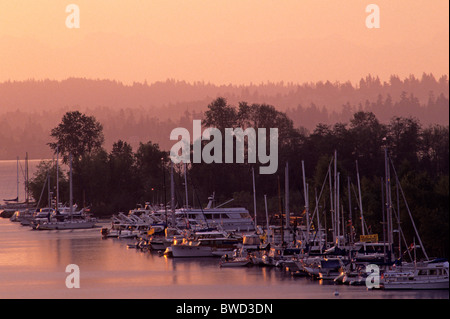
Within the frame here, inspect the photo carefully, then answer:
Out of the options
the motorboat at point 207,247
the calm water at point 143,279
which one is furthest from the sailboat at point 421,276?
the motorboat at point 207,247

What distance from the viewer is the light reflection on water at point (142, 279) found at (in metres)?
57.7

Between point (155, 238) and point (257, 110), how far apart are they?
68.9m

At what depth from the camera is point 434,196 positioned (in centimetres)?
7012

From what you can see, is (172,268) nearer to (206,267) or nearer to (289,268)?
(206,267)

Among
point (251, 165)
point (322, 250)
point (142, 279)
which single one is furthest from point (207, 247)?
point (251, 165)

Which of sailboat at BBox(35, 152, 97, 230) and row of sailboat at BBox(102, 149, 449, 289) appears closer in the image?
row of sailboat at BBox(102, 149, 449, 289)

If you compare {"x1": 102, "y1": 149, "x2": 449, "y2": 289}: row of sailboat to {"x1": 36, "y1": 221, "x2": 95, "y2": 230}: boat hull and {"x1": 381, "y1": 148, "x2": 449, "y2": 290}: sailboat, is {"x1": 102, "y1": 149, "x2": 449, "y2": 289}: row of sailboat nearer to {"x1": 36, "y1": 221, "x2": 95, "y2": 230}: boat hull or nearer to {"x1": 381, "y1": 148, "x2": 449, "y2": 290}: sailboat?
{"x1": 381, "y1": 148, "x2": 449, "y2": 290}: sailboat

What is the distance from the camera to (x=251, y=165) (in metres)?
153

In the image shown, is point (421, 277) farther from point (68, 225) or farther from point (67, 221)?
point (67, 221)

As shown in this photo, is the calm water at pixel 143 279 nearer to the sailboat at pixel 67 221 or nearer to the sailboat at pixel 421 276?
the sailboat at pixel 421 276

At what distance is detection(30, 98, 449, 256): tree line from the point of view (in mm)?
133750

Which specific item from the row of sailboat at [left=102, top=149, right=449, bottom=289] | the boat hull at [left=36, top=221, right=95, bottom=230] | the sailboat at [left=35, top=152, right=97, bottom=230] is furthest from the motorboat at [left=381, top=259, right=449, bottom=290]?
the sailboat at [left=35, top=152, right=97, bottom=230]

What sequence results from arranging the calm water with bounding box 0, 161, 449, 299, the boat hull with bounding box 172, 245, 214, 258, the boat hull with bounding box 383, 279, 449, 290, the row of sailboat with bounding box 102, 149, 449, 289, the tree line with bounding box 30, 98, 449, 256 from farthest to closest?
the tree line with bounding box 30, 98, 449, 256
the boat hull with bounding box 172, 245, 214, 258
the calm water with bounding box 0, 161, 449, 299
the row of sailboat with bounding box 102, 149, 449, 289
the boat hull with bounding box 383, 279, 449, 290
